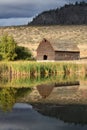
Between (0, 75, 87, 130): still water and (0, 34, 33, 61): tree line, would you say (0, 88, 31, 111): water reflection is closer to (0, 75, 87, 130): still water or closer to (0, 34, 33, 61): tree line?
(0, 75, 87, 130): still water

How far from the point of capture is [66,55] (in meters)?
48.2

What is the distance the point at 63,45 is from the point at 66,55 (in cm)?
109

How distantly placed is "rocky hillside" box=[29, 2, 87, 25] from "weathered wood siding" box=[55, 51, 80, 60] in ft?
127

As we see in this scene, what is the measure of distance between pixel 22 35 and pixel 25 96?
125 feet

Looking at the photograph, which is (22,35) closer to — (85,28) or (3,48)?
(85,28)

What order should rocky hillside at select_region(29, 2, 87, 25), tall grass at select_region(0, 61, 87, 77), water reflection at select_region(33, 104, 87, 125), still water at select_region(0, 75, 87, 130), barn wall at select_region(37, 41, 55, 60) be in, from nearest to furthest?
still water at select_region(0, 75, 87, 130) → water reflection at select_region(33, 104, 87, 125) → tall grass at select_region(0, 61, 87, 77) → barn wall at select_region(37, 41, 55, 60) → rocky hillside at select_region(29, 2, 87, 25)

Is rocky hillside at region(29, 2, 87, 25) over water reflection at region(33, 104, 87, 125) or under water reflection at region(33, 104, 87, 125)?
under

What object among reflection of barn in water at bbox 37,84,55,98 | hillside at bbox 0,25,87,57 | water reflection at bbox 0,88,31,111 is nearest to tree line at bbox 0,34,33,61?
hillside at bbox 0,25,87,57

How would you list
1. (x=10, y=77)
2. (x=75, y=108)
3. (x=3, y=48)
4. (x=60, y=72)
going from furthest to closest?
(x=3, y=48)
(x=60, y=72)
(x=10, y=77)
(x=75, y=108)

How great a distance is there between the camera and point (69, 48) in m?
48.5

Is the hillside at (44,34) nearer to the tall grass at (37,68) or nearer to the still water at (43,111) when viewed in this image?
the tall grass at (37,68)

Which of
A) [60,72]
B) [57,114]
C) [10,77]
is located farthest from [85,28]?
[57,114]

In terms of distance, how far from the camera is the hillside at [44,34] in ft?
174

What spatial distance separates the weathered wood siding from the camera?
156 feet
